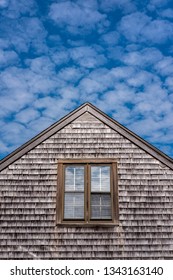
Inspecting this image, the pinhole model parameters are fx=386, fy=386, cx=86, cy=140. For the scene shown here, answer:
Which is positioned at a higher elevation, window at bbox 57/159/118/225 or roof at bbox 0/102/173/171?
roof at bbox 0/102/173/171

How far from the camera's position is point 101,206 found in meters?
9.20

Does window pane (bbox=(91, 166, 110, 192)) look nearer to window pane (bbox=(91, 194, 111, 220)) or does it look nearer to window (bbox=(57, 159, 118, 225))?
window (bbox=(57, 159, 118, 225))

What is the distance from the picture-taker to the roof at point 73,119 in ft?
31.4

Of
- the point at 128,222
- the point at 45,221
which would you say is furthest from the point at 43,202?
the point at 128,222

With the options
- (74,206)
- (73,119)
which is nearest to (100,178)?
(74,206)

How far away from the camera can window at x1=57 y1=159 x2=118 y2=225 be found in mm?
9047

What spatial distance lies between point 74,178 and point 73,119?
1590mm

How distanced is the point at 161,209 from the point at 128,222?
84 centimetres

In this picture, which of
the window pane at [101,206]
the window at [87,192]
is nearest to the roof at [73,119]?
the window at [87,192]

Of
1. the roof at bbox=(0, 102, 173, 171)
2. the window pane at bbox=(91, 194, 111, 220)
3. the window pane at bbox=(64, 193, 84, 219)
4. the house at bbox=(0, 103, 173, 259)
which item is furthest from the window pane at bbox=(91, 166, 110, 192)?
the roof at bbox=(0, 102, 173, 171)

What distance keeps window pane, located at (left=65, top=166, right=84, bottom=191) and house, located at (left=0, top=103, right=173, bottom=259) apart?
2 centimetres

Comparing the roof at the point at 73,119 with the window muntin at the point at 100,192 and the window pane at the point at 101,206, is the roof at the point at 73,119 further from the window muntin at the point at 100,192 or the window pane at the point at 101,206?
the window pane at the point at 101,206
